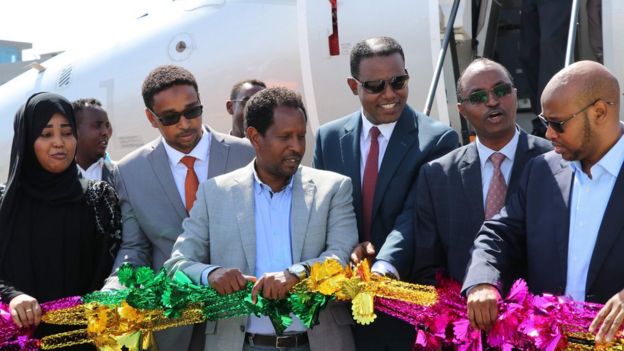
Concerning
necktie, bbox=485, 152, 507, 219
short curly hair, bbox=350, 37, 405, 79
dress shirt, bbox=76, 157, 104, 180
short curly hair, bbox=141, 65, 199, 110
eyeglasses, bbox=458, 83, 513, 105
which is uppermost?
short curly hair, bbox=350, 37, 405, 79

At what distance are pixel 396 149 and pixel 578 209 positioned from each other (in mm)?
1324

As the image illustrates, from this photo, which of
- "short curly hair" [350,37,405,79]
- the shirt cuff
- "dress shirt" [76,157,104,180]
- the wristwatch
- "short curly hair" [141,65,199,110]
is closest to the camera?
the wristwatch

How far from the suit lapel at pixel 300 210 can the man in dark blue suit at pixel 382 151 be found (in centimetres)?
46

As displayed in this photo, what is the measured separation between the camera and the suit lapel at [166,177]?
457 centimetres

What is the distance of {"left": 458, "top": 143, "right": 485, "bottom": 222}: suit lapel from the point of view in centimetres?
425

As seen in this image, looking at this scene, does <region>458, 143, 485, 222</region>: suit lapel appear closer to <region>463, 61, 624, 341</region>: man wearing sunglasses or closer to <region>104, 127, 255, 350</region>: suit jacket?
<region>463, 61, 624, 341</region>: man wearing sunglasses

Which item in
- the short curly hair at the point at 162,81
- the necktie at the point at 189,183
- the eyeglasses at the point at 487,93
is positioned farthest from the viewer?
the short curly hair at the point at 162,81

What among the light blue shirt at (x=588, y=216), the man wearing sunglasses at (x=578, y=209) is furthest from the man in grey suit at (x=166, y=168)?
the light blue shirt at (x=588, y=216)

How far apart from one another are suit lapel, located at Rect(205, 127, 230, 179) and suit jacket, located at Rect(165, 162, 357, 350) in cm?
48

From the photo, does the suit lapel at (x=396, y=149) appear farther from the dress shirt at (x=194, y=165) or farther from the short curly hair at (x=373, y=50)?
the dress shirt at (x=194, y=165)

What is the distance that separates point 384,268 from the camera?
4.10 m

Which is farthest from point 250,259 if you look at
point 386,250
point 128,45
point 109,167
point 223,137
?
point 128,45

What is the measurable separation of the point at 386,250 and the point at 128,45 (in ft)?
21.5

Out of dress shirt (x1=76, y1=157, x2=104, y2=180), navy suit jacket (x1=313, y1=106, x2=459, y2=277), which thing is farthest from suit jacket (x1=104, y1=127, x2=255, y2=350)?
dress shirt (x1=76, y1=157, x2=104, y2=180)
